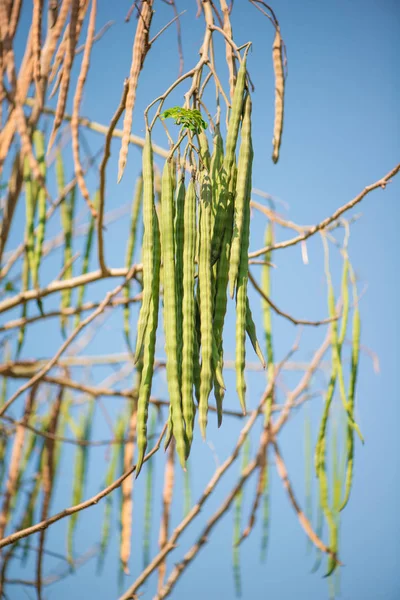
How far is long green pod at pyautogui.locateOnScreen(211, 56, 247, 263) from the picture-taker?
0.97m

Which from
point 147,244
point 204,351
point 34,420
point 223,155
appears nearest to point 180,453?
point 204,351

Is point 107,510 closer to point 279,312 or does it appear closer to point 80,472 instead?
point 80,472

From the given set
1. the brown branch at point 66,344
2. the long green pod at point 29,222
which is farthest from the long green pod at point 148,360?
the long green pod at point 29,222

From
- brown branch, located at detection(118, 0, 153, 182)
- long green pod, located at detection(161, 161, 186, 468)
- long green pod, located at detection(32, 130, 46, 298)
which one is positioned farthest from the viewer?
long green pod, located at detection(32, 130, 46, 298)

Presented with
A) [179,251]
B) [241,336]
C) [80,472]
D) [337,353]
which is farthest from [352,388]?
[80,472]

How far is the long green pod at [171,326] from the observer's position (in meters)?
0.88

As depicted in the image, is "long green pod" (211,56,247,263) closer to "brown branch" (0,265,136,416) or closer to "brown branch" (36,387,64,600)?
"brown branch" (0,265,136,416)

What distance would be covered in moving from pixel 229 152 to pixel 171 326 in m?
0.26

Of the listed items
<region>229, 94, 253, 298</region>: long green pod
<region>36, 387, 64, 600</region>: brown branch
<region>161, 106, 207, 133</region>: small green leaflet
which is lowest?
<region>36, 387, 64, 600</region>: brown branch

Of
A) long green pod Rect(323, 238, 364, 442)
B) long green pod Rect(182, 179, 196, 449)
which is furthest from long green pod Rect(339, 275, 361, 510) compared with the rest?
long green pod Rect(182, 179, 196, 449)

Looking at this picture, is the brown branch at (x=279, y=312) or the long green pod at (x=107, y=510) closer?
the brown branch at (x=279, y=312)

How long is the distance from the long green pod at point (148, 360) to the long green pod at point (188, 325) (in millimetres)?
36

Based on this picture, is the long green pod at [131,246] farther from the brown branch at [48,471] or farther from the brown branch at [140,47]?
the brown branch at [140,47]

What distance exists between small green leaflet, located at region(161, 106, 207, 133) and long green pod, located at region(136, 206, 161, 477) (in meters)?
0.15
